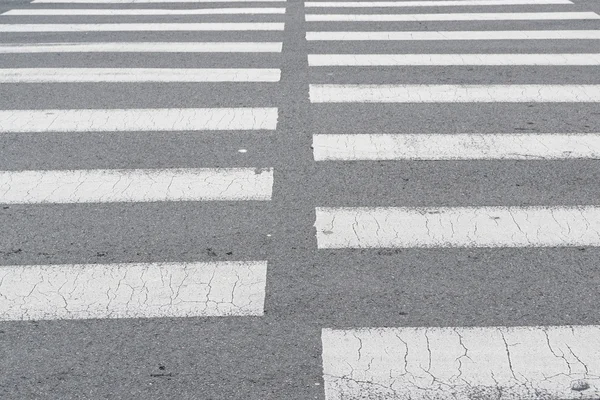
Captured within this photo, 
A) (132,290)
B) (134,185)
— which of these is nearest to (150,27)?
(134,185)

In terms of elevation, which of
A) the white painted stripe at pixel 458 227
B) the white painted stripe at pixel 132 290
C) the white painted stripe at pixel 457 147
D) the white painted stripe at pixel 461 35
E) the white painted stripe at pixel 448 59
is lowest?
the white painted stripe at pixel 461 35

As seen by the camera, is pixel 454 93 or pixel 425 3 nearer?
pixel 454 93

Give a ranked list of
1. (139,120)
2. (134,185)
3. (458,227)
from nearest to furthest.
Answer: (458,227) < (134,185) < (139,120)

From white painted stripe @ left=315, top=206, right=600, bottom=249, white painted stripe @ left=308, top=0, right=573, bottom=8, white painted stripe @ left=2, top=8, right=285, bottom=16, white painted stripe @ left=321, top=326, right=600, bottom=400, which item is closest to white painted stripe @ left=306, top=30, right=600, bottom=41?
white painted stripe @ left=2, top=8, right=285, bottom=16

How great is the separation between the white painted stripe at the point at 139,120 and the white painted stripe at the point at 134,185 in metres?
1.02

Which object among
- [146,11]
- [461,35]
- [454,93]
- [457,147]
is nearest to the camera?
[457,147]

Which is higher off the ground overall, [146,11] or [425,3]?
[146,11]

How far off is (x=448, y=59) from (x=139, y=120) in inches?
150

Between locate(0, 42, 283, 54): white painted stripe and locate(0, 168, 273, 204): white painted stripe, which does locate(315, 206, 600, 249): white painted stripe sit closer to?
locate(0, 168, 273, 204): white painted stripe

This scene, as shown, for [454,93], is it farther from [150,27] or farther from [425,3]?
[425,3]

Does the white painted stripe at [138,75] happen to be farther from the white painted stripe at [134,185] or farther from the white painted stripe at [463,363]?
the white painted stripe at [463,363]

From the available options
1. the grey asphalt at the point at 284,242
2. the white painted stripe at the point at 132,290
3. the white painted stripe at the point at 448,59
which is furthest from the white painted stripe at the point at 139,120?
the white painted stripe at the point at 132,290

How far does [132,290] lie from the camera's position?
5.12m

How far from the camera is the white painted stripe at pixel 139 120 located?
7797mm
